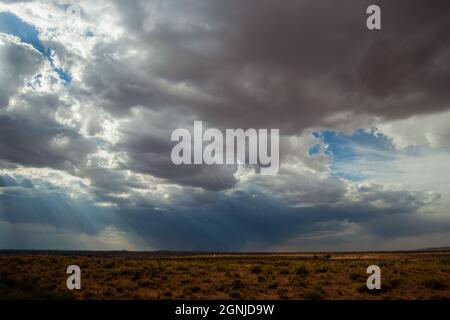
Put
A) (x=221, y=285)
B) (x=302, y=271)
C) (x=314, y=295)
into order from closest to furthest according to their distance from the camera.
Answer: (x=314, y=295)
(x=221, y=285)
(x=302, y=271)

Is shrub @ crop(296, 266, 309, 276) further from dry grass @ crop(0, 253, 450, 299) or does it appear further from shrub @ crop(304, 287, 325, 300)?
shrub @ crop(304, 287, 325, 300)

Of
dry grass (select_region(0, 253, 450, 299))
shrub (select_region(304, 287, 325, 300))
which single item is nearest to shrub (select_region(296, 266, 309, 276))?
dry grass (select_region(0, 253, 450, 299))

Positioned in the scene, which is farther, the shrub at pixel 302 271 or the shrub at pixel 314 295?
the shrub at pixel 302 271

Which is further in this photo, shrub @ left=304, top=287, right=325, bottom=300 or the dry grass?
the dry grass

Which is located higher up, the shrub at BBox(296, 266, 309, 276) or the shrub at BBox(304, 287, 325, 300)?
the shrub at BBox(304, 287, 325, 300)

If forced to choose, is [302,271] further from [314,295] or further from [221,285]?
[314,295]

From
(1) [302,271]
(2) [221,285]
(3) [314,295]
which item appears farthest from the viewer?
(1) [302,271]

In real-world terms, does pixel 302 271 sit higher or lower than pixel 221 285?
lower

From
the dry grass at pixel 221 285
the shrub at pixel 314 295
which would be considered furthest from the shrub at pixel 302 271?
the shrub at pixel 314 295

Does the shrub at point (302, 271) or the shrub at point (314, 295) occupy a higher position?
the shrub at point (314, 295)

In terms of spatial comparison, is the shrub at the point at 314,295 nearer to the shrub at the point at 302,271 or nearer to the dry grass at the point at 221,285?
the dry grass at the point at 221,285

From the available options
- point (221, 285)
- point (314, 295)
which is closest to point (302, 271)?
point (221, 285)
